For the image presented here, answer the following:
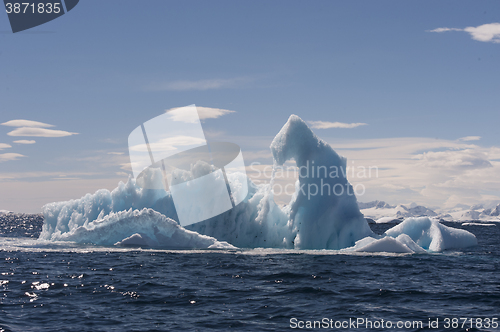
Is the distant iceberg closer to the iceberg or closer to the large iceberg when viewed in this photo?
the large iceberg

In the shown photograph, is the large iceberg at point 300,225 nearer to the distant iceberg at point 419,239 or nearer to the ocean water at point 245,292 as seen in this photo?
the distant iceberg at point 419,239

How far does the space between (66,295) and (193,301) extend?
452 cm

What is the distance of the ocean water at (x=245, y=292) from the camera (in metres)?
10.1

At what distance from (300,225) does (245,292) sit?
12742mm

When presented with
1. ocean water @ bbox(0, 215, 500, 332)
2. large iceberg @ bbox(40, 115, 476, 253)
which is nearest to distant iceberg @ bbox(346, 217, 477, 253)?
large iceberg @ bbox(40, 115, 476, 253)

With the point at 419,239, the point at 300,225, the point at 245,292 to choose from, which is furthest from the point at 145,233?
the point at 419,239

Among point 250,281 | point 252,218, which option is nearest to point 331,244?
point 252,218

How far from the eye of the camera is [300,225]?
25.5 metres

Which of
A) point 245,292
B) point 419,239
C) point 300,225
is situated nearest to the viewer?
point 245,292

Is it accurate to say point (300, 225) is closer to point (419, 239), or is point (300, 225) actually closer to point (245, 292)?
point (419, 239)

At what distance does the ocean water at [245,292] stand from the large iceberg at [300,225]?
3.59m

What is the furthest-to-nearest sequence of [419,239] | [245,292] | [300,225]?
[419,239] < [300,225] < [245,292]

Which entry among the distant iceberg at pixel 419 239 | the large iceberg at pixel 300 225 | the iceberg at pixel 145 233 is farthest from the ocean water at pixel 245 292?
the iceberg at pixel 145 233

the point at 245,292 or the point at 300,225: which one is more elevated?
the point at 245,292
